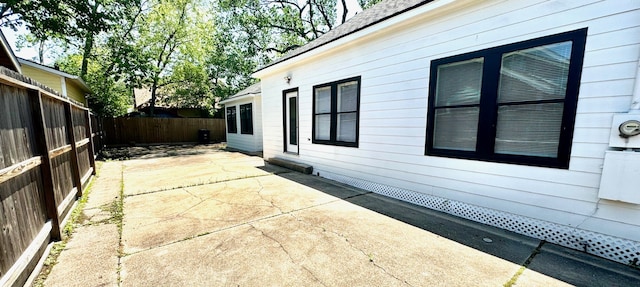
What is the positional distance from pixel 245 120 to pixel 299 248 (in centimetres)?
914

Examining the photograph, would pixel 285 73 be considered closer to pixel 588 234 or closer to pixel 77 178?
pixel 77 178

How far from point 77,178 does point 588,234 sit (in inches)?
269

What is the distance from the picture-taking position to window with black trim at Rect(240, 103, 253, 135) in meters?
10.2

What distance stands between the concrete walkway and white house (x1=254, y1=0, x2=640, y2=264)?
0.34 m

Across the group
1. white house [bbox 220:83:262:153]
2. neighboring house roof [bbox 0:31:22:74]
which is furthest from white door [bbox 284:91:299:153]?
neighboring house roof [bbox 0:31:22:74]

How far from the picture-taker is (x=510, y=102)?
108 inches

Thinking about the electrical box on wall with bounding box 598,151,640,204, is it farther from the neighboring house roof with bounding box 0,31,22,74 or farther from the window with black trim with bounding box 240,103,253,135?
the window with black trim with bounding box 240,103,253,135

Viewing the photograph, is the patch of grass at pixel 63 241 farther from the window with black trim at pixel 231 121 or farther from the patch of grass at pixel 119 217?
the window with black trim at pixel 231 121

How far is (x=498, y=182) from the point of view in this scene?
2.86m

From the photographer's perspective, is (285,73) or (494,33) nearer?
(494,33)

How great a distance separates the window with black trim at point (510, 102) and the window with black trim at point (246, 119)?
829 cm

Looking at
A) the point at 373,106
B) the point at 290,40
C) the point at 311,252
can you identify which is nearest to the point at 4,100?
the point at 311,252

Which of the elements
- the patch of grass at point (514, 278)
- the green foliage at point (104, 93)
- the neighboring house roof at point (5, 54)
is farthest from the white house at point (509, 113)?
the green foliage at point (104, 93)

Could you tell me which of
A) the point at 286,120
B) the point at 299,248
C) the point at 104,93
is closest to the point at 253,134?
the point at 286,120
